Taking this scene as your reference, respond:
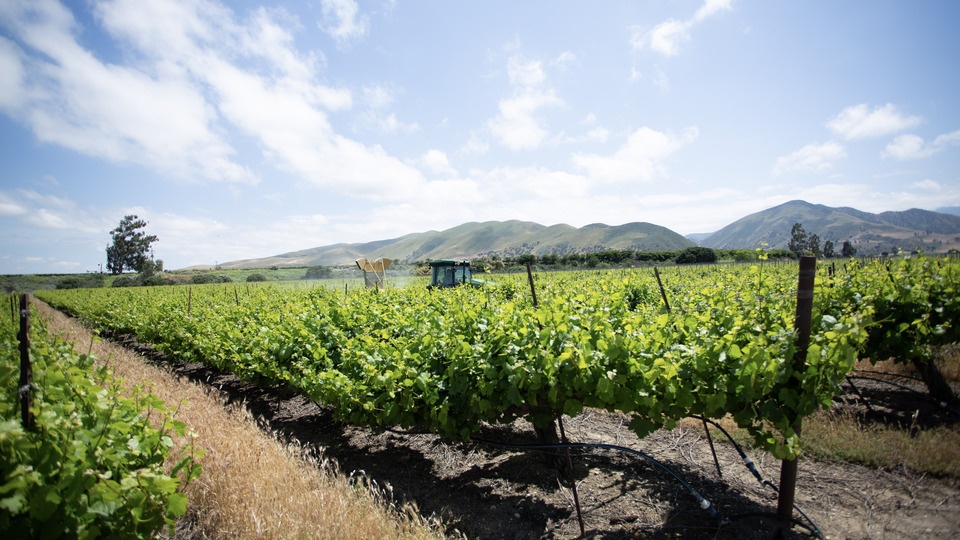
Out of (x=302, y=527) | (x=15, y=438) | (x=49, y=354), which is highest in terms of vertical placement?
(x=49, y=354)

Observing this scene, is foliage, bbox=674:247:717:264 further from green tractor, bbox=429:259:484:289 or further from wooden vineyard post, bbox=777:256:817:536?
wooden vineyard post, bbox=777:256:817:536

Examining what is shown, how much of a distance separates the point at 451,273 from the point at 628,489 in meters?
15.0

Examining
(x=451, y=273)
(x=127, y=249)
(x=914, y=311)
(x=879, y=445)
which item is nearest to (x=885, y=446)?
(x=879, y=445)

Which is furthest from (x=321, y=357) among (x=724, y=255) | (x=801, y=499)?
(x=724, y=255)

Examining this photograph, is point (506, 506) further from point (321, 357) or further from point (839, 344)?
point (321, 357)

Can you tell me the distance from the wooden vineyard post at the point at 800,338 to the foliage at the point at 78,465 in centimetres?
376

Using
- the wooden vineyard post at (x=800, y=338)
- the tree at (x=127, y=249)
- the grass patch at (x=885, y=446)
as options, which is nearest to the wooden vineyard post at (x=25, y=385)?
the wooden vineyard post at (x=800, y=338)

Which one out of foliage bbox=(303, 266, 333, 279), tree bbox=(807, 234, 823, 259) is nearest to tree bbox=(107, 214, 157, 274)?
foliage bbox=(303, 266, 333, 279)

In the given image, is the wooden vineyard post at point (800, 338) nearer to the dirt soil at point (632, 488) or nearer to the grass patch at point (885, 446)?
the dirt soil at point (632, 488)

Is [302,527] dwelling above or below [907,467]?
above

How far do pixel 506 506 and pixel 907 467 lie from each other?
381 centimetres

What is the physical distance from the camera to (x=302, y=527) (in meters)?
2.72

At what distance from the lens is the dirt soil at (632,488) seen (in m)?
3.29

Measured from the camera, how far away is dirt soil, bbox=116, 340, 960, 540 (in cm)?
329
